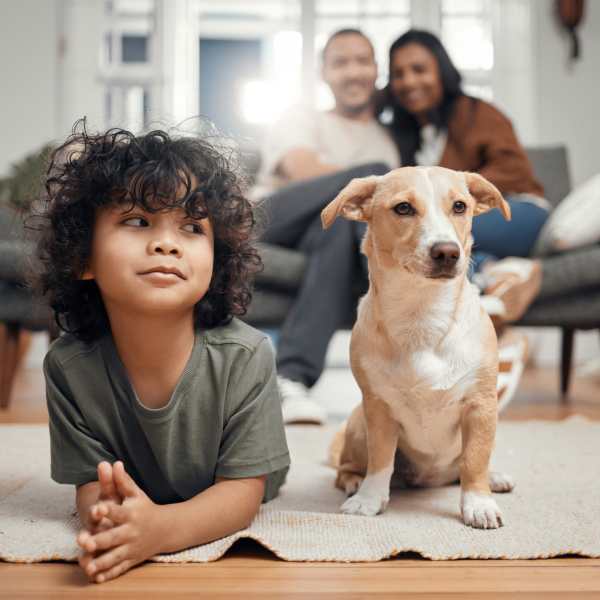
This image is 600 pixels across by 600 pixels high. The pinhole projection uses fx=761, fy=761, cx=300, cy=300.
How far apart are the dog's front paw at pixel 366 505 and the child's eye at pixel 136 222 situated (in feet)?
1.58

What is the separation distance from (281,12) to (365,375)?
22.8 ft

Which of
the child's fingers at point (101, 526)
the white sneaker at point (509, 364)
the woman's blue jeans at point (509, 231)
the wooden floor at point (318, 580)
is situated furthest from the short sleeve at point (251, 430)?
the woman's blue jeans at point (509, 231)

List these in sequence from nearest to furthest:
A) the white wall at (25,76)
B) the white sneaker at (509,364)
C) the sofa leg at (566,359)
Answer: the white sneaker at (509,364)
the sofa leg at (566,359)
the white wall at (25,76)

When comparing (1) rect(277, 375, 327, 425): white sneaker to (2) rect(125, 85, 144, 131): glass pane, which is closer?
(1) rect(277, 375, 327, 425): white sneaker

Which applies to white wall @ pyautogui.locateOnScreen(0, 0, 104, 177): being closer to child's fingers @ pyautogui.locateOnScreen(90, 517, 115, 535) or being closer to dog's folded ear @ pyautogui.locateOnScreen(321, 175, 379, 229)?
dog's folded ear @ pyautogui.locateOnScreen(321, 175, 379, 229)

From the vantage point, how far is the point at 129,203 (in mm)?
929

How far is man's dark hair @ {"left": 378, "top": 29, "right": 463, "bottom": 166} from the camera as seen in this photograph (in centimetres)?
240

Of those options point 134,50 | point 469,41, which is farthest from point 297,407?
point 134,50

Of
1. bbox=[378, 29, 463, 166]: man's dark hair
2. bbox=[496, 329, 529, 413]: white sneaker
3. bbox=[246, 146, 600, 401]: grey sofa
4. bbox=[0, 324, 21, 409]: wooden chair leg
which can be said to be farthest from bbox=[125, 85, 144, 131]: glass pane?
bbox=[496, 329, 529, 413]: white sneaker

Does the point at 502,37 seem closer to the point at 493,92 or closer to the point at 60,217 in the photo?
the point at 493,92

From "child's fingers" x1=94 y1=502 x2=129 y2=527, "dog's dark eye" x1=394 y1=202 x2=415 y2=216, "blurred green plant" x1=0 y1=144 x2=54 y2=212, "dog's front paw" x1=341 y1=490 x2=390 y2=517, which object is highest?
"blurred green plant" x1=0 y1=144 x2=54 y2=212

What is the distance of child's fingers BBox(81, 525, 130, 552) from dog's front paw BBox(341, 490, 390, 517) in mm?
364

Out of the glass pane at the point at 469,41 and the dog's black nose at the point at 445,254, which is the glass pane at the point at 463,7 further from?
the dog's black nose at the point at 445,254

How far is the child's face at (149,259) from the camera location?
909 millimetres
